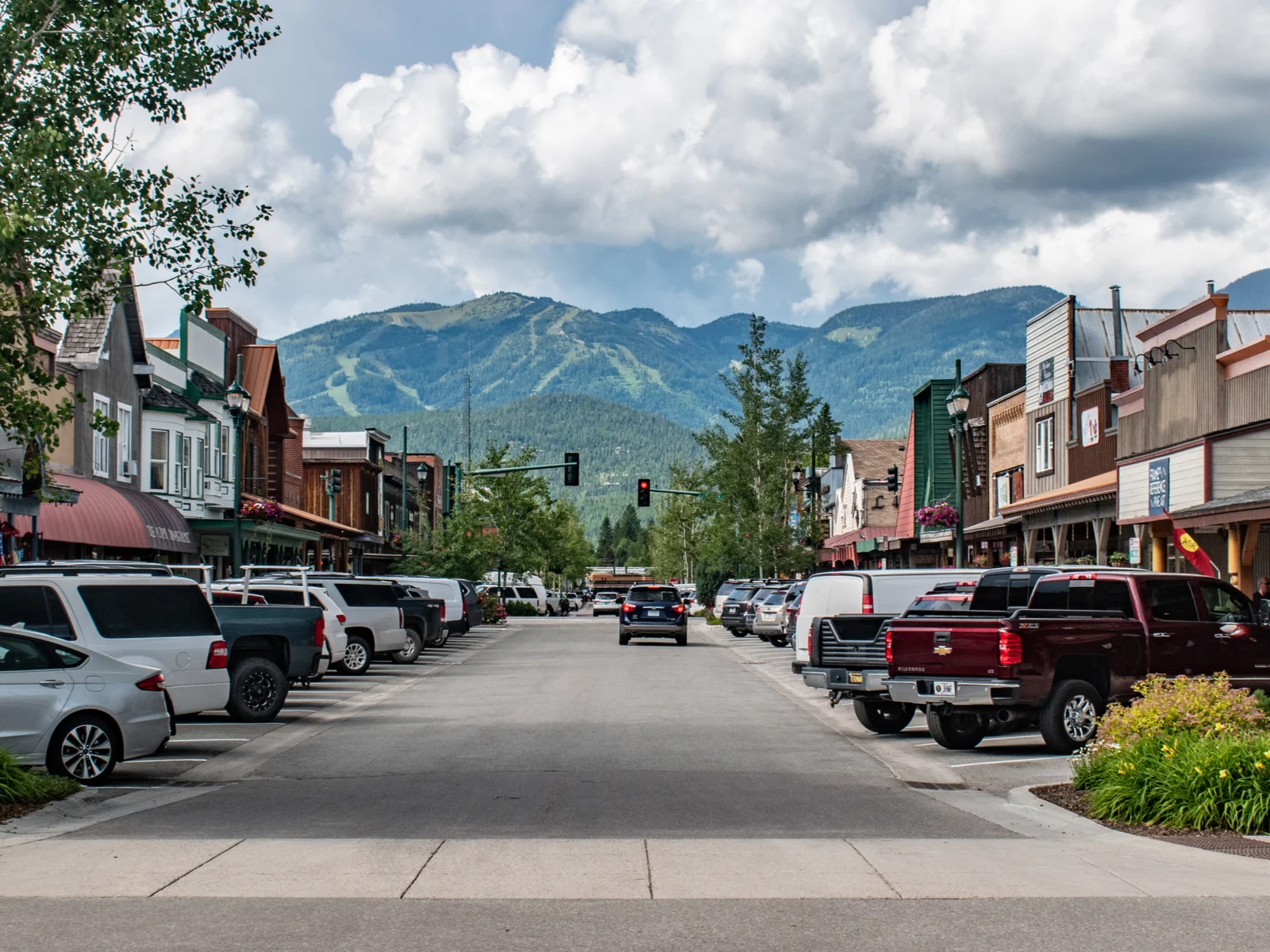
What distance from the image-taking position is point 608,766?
14.8m

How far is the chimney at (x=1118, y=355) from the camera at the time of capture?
3744 centimetres

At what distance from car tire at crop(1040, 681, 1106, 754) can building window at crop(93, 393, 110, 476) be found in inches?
1071

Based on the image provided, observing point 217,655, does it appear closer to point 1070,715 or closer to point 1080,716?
point 1070,715

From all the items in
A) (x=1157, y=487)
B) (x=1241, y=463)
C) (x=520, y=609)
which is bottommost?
(x=520, y=609)

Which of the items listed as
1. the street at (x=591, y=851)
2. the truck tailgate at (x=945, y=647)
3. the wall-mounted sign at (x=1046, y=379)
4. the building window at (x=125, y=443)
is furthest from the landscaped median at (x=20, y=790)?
the wall-mounted sign at (x=1046, y=379)

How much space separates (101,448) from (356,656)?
12.2m

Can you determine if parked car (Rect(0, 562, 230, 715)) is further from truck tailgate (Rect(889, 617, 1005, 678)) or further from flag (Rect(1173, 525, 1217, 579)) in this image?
flag (Rect(1173, 525, 1217, 579))

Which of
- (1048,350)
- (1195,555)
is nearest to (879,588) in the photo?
(1195,555)

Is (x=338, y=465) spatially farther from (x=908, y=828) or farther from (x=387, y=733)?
(x=908, y=828)

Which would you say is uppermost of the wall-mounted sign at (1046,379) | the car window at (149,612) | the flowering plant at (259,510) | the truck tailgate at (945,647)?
the wall-mounted sign at (1046,379)

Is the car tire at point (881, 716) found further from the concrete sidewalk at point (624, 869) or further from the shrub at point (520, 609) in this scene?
the shrub at point (520, 609)

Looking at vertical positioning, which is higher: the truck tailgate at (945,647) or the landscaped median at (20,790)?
the truck tailgate at (945,647)

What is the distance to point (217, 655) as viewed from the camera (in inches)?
658

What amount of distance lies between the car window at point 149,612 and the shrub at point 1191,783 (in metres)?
10.0
